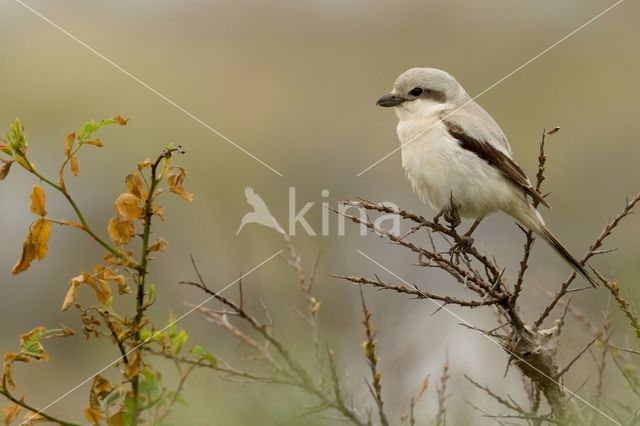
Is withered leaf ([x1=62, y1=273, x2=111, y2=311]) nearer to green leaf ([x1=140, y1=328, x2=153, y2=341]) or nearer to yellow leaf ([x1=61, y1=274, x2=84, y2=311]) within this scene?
yellow leaf ([x1=61, y1=274, x2=84, y2=311])

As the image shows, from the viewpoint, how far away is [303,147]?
12.6 m

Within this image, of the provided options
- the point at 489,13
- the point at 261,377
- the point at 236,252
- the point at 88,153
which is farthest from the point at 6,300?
the point at 489,13

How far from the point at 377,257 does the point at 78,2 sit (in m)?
12.2

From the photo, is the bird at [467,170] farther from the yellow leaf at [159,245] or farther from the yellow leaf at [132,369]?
the yellow leaf at [132,369]

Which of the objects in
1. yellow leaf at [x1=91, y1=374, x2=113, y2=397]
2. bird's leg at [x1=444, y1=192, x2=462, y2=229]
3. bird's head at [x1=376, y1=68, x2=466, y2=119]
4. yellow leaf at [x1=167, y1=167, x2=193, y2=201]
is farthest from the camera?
bird's head at [x1=376, y1=68, x2=466, y2=119]

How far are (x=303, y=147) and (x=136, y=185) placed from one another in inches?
392

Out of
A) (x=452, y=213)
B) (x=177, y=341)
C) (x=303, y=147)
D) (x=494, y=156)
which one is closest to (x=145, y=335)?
(x=177, y=341)

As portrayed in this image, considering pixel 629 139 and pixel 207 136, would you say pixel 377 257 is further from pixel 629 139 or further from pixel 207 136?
pixel 629 139

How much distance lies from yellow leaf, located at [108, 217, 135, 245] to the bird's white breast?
7.93 feet

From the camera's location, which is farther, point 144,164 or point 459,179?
point 459,179

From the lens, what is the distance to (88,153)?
11.1 m

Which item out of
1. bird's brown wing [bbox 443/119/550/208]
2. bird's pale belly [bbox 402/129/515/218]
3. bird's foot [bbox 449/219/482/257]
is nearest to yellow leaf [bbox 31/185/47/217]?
bird's foot [bbox 449/219/482/257]

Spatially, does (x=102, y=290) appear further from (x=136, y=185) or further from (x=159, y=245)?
(x=136, y=185)

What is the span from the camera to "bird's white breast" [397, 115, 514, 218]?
4.75 m
